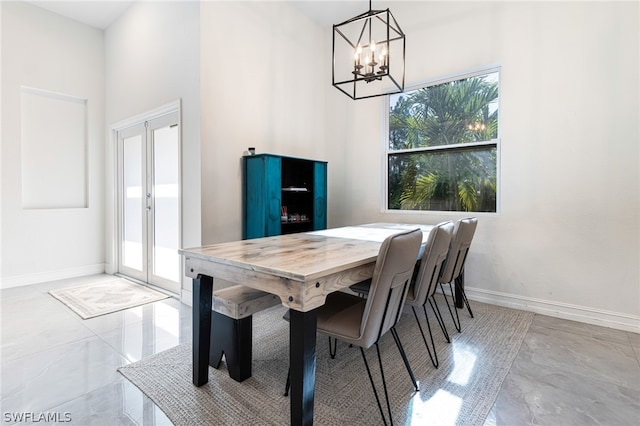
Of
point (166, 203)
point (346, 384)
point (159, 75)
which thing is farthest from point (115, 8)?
point (346, 384)

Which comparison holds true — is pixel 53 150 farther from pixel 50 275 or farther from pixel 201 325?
pixel 201 325

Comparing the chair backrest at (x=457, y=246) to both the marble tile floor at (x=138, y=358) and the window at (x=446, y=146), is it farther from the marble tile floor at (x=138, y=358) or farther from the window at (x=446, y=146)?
the window at (x=446, y=146)

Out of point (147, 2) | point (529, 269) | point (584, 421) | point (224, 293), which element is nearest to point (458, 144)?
point (529, 269)

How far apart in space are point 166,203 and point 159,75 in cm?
145

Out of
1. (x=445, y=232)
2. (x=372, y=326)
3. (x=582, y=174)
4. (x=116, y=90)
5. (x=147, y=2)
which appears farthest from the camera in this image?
(x=116, y=90)

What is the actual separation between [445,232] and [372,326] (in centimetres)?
86

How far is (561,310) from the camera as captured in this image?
2.96m

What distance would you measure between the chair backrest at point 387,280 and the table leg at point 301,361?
0.90 feet

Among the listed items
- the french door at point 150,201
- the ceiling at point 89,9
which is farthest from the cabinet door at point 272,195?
the ceiling at point 89,9

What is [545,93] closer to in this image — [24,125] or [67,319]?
[67,319]

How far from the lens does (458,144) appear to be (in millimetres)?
3539

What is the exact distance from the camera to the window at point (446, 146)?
11.1 ft

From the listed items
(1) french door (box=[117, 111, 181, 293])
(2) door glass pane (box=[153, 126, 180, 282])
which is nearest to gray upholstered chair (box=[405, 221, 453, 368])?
(1) french door (box=[117, 111, 181, 293])

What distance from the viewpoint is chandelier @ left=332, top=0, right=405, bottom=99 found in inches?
89.6
